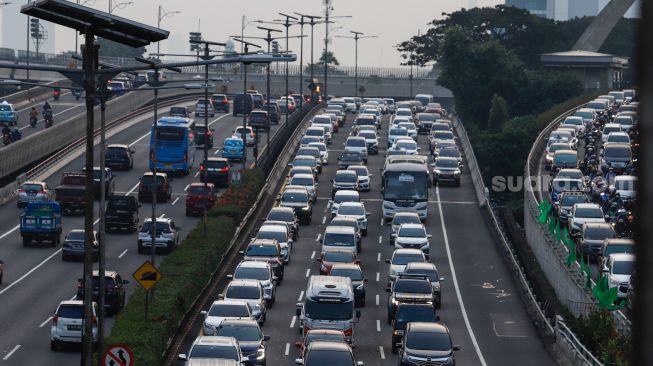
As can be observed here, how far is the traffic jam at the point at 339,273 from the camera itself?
1318 inches

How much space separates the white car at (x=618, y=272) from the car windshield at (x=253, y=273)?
421 inches

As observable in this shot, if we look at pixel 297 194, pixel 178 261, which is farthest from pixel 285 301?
pixel 297 194

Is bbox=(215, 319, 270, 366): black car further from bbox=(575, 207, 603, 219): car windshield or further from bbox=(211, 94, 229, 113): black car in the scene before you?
bbox=(211, 94, 229, 113): black car

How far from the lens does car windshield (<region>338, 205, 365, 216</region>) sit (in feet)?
203

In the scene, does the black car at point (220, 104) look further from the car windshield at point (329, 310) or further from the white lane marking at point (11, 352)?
the white lane marking at point (11, 352)

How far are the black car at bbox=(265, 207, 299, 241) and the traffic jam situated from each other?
0.17 ft

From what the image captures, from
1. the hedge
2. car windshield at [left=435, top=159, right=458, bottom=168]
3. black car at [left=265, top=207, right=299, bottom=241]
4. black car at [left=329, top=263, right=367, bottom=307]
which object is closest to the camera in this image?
the hedge

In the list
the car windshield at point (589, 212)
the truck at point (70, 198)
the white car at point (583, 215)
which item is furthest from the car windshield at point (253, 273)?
the truck at point (70, 198)

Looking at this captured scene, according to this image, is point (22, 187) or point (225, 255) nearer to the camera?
point (225, 255)

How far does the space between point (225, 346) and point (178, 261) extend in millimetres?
15935

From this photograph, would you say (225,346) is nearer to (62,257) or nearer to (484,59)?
(62,257)

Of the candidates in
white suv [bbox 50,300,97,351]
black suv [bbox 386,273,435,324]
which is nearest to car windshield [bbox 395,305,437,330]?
black suv [bbox 386,273,435,324]

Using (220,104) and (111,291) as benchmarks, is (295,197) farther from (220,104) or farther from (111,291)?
(220,104)

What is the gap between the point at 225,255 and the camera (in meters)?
52.1
